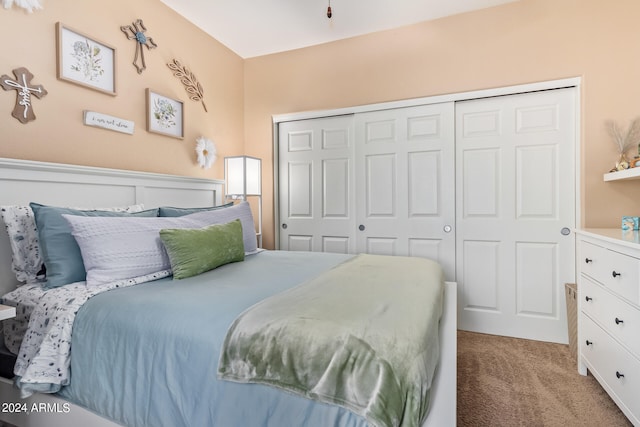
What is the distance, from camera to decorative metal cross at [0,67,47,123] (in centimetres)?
160

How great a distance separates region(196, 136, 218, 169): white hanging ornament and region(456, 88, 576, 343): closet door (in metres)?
2.21

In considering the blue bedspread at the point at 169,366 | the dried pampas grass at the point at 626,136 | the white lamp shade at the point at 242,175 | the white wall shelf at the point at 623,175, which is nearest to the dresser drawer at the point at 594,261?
the white wall shelf at the point at 623,175

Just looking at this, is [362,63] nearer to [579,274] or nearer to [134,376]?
[579,274]

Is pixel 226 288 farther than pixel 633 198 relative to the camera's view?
No

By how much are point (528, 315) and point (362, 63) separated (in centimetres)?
264

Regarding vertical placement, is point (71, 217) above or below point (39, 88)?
below

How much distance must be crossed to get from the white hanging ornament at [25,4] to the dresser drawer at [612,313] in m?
3.32

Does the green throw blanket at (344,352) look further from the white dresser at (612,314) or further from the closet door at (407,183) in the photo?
the closet door at (407,183)

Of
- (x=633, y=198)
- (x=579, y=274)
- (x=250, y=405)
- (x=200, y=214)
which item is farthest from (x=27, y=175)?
(x=633, y=198)

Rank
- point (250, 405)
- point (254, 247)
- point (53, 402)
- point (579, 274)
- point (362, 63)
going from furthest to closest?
point (362, 63)
point (254, 247)
point (579, 274)
point (53, 402)
point (250, 405)

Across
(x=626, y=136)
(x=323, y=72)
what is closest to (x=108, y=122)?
(x=323, y=72)

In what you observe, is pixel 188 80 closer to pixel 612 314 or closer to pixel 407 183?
pixel 407 183

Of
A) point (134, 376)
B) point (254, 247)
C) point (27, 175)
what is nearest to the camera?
point (134, 376)

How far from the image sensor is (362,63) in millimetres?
2979
